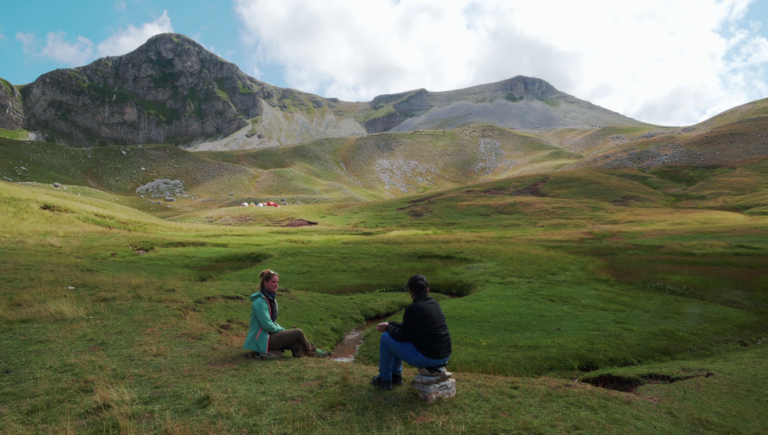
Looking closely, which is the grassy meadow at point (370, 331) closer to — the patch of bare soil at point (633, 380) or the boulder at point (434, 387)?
the patch of bare soil at point (633, 380)

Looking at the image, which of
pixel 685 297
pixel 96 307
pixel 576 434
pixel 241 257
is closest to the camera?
pixel 576 434

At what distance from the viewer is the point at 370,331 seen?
21.7m

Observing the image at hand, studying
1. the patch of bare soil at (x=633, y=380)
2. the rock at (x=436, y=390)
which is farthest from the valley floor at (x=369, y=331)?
the rock at (x=436, y=390)

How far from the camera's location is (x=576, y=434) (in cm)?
812

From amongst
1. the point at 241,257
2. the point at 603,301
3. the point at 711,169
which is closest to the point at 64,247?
the point at 241,257

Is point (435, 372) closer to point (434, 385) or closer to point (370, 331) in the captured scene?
point (434, 385)

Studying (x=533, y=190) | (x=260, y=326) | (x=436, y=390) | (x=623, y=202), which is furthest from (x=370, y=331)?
(x=533, y=190)

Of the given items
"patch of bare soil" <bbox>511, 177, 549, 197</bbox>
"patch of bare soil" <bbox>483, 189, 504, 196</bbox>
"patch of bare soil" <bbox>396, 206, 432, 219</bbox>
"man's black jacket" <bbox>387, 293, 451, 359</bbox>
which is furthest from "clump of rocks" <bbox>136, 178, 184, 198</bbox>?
"man's black jacket" <bbox>387, 293, 451, 359</bbox>

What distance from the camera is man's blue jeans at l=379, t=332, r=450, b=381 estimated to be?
30.8 feet

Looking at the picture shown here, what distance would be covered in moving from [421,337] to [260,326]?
599 centimetres

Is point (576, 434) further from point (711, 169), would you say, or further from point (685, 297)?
point (711, 169)

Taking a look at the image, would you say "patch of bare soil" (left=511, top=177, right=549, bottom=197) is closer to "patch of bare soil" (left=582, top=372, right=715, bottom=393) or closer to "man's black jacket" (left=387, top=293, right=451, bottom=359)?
"patch of bare soil" (left=582, top=372, right=715, bottom=393)

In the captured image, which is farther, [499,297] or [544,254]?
[544,254]

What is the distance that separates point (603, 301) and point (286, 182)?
143m
